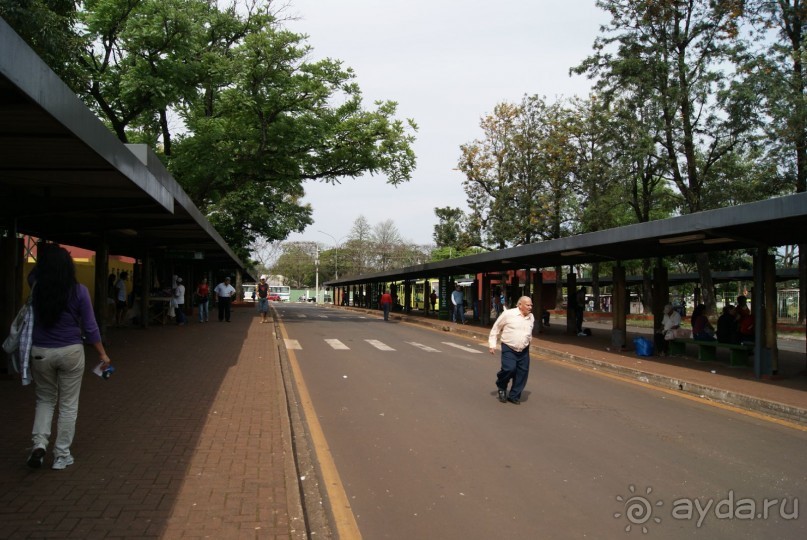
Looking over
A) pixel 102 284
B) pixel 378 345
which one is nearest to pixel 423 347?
pixel 378 345

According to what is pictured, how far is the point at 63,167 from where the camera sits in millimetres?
7363

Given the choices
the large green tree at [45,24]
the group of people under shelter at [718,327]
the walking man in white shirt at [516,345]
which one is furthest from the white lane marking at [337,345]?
the large green tree at [45,24]

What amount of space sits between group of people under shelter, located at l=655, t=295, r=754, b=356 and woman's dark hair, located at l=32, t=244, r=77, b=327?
43.7 ft

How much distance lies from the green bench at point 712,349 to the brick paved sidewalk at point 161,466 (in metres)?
9.54

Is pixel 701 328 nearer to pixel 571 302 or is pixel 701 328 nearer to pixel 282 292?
pixel 571 302

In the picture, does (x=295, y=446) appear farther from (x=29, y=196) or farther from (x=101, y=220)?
(x=101, y=220)

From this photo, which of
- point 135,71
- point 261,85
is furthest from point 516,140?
point 135,71

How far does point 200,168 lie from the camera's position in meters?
23.1

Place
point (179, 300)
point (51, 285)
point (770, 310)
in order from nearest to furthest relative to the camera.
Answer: point (51, 285) < point (770, 310) < point (179, 300)

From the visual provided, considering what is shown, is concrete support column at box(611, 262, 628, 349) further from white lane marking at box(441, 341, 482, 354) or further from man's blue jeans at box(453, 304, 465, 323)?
man's blue jeans at box(453, 304, 465, 323)

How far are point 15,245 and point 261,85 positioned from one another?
573 inches

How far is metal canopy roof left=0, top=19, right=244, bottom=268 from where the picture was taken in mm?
4543

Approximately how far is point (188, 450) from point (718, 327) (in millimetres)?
12744

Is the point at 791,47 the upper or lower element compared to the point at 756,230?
upper
